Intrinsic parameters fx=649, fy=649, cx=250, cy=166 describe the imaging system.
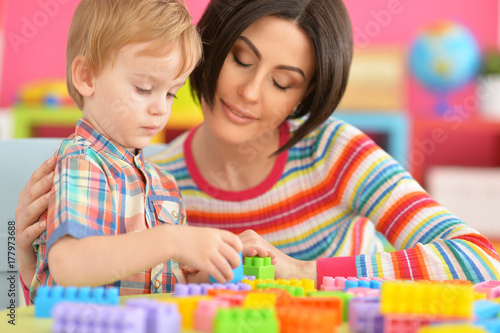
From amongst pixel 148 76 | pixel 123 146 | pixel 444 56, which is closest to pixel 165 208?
pixel 123 146

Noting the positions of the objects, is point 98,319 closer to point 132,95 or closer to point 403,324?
point 403,324

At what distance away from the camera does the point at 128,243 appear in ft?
2.64

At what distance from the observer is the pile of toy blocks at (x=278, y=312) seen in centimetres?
60

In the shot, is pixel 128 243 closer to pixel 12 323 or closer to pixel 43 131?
pixel 12 323

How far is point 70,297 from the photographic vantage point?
70cm

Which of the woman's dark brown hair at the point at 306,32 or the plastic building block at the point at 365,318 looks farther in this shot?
the woman's dark brown hair at the point at 306,32

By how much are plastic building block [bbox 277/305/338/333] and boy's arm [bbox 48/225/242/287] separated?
0.20 meters

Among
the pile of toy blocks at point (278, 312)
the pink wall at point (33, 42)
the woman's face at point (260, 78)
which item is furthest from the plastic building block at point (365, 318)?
the pink wall at point (33, 42)

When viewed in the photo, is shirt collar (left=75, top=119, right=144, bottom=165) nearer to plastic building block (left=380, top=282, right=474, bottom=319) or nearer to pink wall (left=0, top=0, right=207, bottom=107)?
plastic building block (left=380, top=282, right=474, bottom=319)

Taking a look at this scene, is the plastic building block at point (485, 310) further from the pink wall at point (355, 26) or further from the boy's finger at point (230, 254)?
the pink wall at point (355, 26)

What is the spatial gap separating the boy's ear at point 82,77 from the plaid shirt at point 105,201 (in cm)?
5

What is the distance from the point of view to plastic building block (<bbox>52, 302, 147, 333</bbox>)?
58cm

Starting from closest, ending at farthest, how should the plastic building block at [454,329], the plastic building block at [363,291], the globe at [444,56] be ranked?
the plastic building block at [454,329] < the plastic building block at [363,291] < the globe at [444,56]

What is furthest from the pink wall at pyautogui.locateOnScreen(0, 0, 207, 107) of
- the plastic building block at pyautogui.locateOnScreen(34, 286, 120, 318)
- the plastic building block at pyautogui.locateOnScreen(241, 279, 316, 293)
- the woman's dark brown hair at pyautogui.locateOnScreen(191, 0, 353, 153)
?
the plastic building block at pyautogui.locateOnScreen(34, 286, 120, 318)
